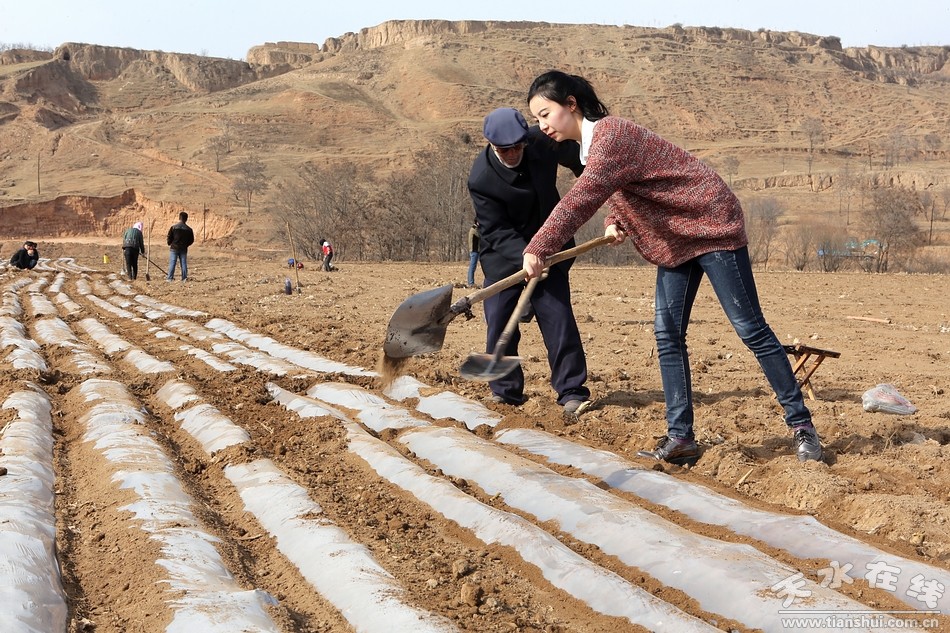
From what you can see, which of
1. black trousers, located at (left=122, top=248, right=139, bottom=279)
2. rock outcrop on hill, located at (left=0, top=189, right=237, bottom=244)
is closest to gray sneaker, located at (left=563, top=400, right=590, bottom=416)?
black trousers, located at (left=122, top=248, right=139, bottom=279)

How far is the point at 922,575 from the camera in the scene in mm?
2578

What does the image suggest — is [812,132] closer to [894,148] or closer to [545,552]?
[894,148]

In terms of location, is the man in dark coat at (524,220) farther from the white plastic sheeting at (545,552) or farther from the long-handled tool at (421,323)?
the white plastic sheeting at (545,552)

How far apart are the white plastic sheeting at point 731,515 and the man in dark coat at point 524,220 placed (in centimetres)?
58

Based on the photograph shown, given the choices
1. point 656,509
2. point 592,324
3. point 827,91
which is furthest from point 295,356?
point 827,91

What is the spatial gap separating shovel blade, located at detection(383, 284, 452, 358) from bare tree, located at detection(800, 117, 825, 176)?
194 feet

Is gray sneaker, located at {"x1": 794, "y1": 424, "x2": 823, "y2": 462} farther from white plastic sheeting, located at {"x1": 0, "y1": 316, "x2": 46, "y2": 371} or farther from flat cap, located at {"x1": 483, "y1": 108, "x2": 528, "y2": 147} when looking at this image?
white plastic sheeting, located at {"x1": 0, "y1": 316, "x2": 46, "y2": 371}

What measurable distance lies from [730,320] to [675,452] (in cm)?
63

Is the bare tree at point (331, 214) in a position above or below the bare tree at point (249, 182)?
below

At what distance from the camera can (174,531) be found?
3285 mm

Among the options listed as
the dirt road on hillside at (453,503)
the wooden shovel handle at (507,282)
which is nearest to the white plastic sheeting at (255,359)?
the dirt road on hillside at (453,503)

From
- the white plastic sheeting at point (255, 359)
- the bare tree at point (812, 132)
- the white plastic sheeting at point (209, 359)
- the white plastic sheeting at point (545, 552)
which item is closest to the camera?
the white plastic sheeting at point (545, 552)

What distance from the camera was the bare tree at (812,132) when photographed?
2405 inches

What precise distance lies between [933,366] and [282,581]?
5.15 meters
